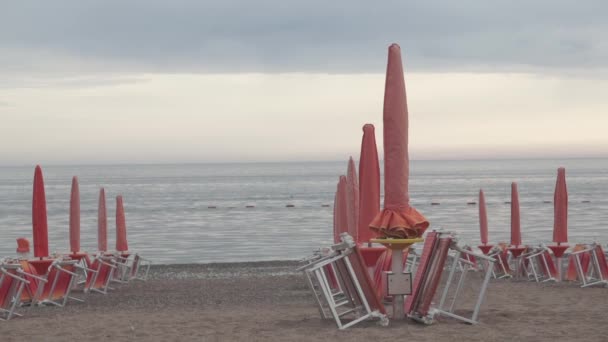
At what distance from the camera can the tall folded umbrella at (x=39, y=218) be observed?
11.7 meters

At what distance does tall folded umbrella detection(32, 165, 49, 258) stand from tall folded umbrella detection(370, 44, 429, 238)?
5080mm

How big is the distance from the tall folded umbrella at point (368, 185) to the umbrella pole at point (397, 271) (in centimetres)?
161

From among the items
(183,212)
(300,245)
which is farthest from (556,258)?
(183,212)

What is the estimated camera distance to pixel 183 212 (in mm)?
49562

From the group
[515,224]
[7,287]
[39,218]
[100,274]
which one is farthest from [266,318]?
[515,224]

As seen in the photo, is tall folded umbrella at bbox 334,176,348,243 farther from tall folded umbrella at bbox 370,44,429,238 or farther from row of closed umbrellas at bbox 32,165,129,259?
tall folded umbrella at bbox 370,44,429,238

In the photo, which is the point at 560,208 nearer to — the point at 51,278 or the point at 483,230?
the point at 483,230

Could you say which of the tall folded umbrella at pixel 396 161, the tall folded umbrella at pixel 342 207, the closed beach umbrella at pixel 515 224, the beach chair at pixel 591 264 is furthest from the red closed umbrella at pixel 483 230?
the tall folded umbrella at pixel 396 161

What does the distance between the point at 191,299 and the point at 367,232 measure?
3.42 meters

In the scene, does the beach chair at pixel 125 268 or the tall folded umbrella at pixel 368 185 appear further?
the beach chair at pixel 125 268

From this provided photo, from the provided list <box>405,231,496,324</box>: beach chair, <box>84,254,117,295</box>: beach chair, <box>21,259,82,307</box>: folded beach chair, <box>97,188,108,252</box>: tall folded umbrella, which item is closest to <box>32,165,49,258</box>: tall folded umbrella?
<box>21,259,82,307</box>: folded beach chair

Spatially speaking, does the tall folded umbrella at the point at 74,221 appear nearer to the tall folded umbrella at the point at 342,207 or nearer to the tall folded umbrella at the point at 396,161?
the tall folded umbrella at the point at 342,207

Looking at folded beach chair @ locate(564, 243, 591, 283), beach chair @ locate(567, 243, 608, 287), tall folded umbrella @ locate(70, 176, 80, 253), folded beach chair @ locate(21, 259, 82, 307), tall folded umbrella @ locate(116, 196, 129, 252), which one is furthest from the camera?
tall folded umbrella @ locate(116, 196, 129, 252)

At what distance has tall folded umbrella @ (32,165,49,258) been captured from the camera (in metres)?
11.7
